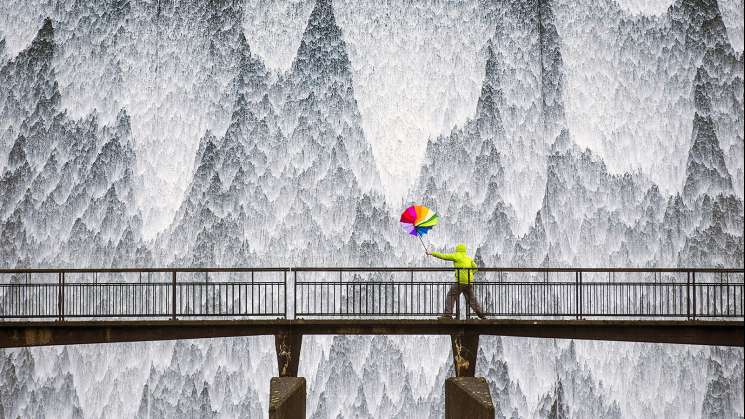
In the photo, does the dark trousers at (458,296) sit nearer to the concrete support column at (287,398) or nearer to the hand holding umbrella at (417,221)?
the hand holding umbrella at (417,221)

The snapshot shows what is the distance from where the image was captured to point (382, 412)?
24.9 metres

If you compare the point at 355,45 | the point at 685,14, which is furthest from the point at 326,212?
the point at 685,14

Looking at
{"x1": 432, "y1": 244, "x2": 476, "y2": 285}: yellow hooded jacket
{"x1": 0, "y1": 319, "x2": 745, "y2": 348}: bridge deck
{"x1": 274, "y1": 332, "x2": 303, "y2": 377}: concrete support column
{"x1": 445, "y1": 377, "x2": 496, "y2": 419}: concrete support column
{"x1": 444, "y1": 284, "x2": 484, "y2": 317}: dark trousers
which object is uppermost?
{"x1": 432, "y1": 244, "x2": 476, "y2": 285}: yellow hooded jacket

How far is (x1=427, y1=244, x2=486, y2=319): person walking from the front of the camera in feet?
60.1

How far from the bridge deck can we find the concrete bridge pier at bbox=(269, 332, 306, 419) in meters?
0.22

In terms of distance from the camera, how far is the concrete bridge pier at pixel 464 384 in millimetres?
17477

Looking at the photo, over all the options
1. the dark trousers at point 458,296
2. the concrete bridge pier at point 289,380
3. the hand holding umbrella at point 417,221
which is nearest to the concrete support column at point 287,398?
the concrete bridge pier at point 289,380

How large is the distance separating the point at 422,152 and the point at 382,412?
258 inches

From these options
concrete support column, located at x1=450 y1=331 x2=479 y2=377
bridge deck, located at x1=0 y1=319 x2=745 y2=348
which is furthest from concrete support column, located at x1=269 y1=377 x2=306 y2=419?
concrete support column, located at x1=450 y1=331 x2=479 y2=377

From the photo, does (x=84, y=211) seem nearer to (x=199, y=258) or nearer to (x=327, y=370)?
(x=199, y=258)

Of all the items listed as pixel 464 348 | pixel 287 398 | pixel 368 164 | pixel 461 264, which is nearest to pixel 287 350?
pixel 287 398

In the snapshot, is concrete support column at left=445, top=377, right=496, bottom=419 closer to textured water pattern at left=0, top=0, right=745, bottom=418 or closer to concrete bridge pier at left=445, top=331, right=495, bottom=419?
concrete bridge pier at left=445, top=331, right=495, bottom=419

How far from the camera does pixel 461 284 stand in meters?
18.4

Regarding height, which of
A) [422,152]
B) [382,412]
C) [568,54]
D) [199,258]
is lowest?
[382,412]
